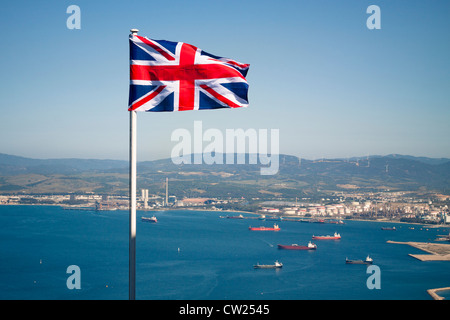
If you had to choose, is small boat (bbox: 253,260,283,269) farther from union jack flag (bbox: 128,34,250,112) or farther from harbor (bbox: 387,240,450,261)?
union jack flag (bbox: 128,34,250,112)

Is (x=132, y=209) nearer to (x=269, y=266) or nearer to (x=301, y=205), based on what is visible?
(x=269, y=266)

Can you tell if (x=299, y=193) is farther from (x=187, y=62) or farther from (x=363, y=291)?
(x=187, y=62)

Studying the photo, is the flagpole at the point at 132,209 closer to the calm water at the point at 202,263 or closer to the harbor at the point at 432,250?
the calm water at the point at 202,263

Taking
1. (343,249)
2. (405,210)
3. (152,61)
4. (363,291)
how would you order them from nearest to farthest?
(152,61) → (363,291) → (343,249) → (405,210)

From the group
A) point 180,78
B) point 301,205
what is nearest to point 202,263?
point 180,78
